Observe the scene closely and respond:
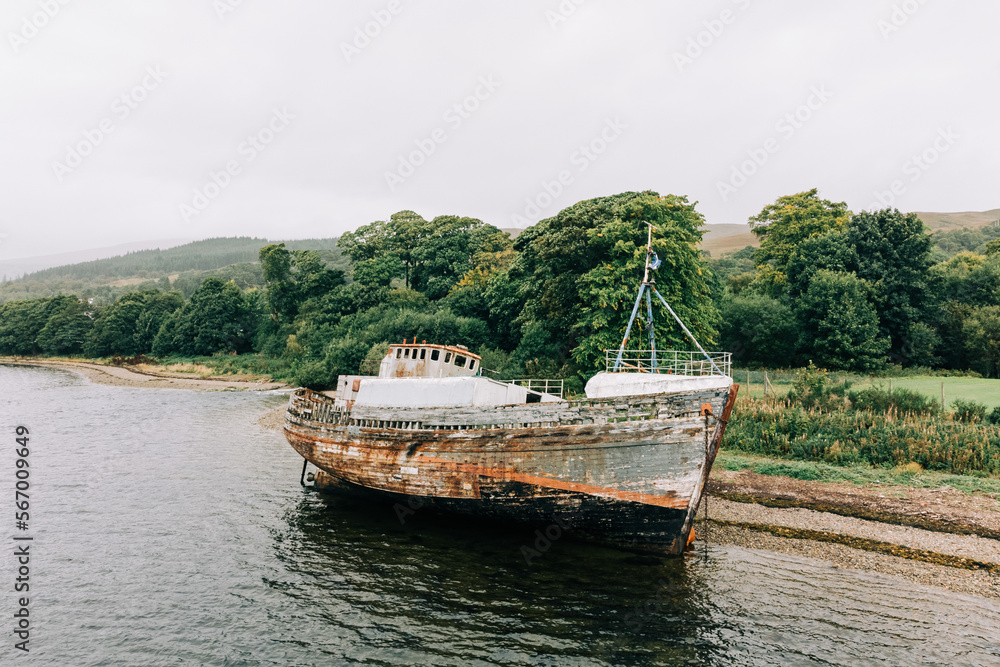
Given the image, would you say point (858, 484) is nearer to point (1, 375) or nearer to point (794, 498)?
point (794, 498)

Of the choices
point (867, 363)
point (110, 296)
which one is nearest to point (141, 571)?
point (867, 363)

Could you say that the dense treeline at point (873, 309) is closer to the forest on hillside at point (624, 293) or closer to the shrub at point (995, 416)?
the forest on hillside at point (624, 293)

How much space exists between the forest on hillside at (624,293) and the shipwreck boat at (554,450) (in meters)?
14.4

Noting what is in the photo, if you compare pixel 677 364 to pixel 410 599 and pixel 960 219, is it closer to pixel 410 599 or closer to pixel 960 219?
pixel 410 599

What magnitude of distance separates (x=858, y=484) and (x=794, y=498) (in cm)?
306

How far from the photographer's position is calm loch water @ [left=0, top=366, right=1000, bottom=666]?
11031 mm

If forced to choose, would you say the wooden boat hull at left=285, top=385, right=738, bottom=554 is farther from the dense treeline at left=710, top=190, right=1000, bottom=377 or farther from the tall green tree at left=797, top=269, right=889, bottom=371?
the dense treeline at left=710, top=190, right=1000, bottom=377

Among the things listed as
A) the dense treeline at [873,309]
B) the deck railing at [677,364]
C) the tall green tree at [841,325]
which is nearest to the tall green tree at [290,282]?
the dense treeline at [873,309]

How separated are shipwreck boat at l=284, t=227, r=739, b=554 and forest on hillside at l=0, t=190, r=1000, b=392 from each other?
1445 centimetres

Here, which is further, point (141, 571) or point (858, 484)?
point (858, 484)

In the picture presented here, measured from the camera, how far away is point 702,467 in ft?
47.8

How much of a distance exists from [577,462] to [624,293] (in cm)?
1715

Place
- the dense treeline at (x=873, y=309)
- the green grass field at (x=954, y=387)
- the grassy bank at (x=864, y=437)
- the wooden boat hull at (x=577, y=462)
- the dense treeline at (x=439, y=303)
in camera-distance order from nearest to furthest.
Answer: the wooden boat hull at (x=577, y=462) < the grassy bank at (x=864, y=437) < the green grass field at (x=954, y=387) < the dense treeline at (x=439, y=303) < the dense treeline at (x=873, y=309)

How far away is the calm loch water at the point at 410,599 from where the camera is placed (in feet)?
36.2
